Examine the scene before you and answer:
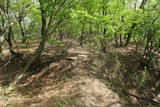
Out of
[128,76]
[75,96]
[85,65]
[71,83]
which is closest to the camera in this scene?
[75,96]

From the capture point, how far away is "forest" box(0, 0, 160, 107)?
6.67m

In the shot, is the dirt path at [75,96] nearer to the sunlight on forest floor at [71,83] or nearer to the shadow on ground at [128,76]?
the sunlight on forest floor at [71,83]

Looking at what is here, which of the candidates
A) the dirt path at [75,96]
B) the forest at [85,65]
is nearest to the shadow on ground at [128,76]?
the forest at [85,65]

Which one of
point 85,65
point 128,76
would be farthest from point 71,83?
point 128,76

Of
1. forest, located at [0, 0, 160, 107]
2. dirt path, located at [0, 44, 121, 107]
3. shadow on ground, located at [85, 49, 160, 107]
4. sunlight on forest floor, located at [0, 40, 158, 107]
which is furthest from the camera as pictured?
shadow on ground, located at [85, 49, 160, 107]

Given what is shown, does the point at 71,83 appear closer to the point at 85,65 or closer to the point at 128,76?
the point at 85,65

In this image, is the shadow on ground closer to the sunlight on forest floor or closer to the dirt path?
the sunlight on forest floor

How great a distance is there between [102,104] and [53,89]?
86.3 inches

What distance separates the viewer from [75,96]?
6402 millimetres

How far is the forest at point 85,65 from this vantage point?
6.67 metres

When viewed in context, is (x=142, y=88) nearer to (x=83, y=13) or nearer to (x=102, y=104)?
(x=102, y=104)

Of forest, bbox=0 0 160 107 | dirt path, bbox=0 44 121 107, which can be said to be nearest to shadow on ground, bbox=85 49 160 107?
forest, bbox=0 0 160 107

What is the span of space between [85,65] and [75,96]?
2.55m

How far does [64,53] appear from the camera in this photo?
10836mm
